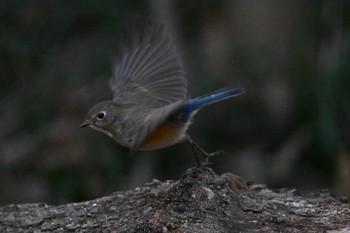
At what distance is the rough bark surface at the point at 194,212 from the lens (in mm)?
4047

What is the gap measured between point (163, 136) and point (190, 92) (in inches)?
101

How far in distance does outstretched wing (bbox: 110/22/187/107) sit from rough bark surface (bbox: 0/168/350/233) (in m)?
0.52

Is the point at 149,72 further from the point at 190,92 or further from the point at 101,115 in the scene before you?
the point at 190,92

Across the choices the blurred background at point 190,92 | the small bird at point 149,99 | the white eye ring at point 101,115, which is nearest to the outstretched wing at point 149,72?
the small bird at point 149,99

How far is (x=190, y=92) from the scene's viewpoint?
23.5 ft

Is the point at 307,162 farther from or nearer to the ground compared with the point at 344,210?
farther from the ground

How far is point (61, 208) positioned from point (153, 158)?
2800mm

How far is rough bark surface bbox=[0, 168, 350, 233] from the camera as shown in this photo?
4.05 m

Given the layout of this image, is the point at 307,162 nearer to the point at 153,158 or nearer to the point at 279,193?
the point at 153,158

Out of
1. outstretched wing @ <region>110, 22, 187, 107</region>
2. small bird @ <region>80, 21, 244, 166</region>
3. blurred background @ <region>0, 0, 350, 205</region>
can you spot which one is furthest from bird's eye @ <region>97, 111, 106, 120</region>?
blurred background @ <region>0, 0, 350, 205</region>

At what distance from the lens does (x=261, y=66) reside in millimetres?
7598

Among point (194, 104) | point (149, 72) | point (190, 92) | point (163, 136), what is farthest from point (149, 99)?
point (190, 92)

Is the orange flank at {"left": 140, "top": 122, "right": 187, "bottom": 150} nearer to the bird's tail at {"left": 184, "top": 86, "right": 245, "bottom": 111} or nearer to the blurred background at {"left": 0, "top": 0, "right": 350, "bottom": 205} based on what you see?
the bird's tail at {"left": 184, "top": 86, "right": 245, "bottom": 111}

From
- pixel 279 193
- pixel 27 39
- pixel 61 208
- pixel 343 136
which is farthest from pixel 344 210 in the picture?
pixel 27 39
